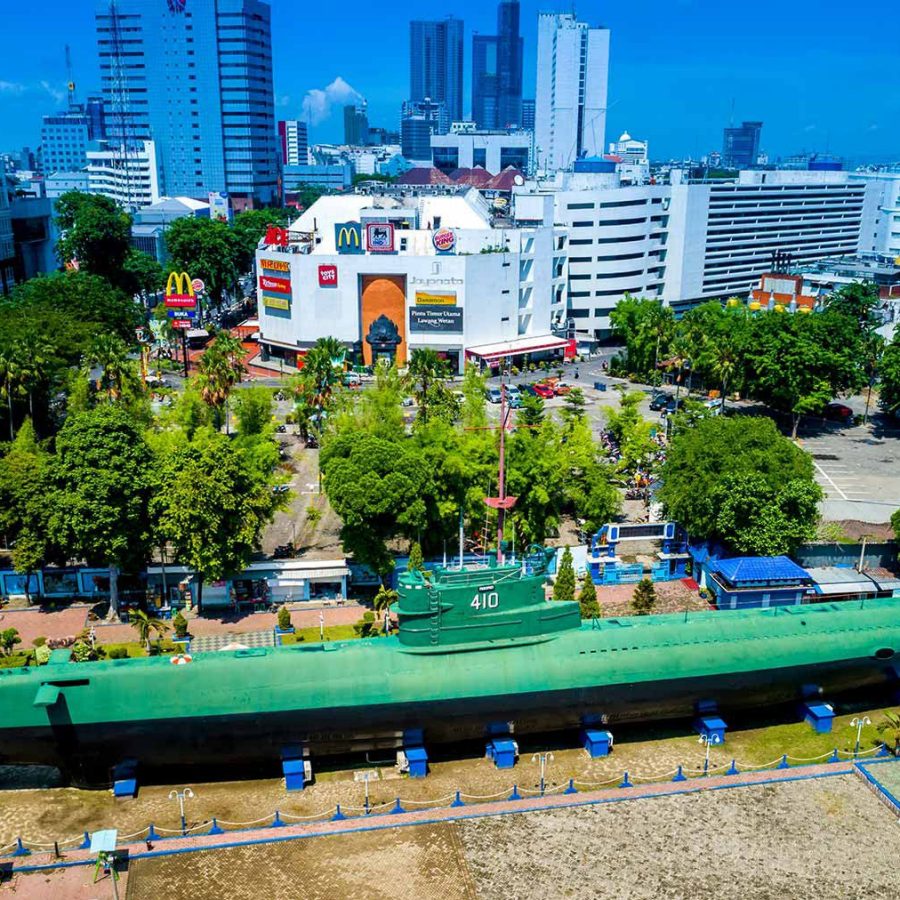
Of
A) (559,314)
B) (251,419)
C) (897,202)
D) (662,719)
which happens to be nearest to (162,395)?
(251,419)

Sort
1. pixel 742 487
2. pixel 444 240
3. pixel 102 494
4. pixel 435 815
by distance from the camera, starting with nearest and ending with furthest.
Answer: pixel 435 815, pixel 102 494, pixel 742 487, pixel 444 240

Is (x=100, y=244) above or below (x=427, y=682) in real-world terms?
above

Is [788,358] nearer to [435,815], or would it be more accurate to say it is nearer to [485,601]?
[485,601]

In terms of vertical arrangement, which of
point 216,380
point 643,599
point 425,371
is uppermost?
point 425,371

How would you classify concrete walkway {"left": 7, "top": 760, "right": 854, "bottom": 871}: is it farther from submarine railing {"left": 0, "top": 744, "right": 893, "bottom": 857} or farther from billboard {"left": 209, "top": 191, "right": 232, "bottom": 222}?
billboard {"left": 209, "top": 191, "right": 232, "bottom": 222}

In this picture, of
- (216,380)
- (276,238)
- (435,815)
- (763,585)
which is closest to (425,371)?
(216,380)

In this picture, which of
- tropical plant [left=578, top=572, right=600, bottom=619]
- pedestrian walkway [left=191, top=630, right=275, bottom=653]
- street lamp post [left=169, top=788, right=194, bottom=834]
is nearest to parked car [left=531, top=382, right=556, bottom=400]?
tropical plant [left=578, top=572, right=600, bottom=619]

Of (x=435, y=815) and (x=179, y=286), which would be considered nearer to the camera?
(x=435, y=815)
